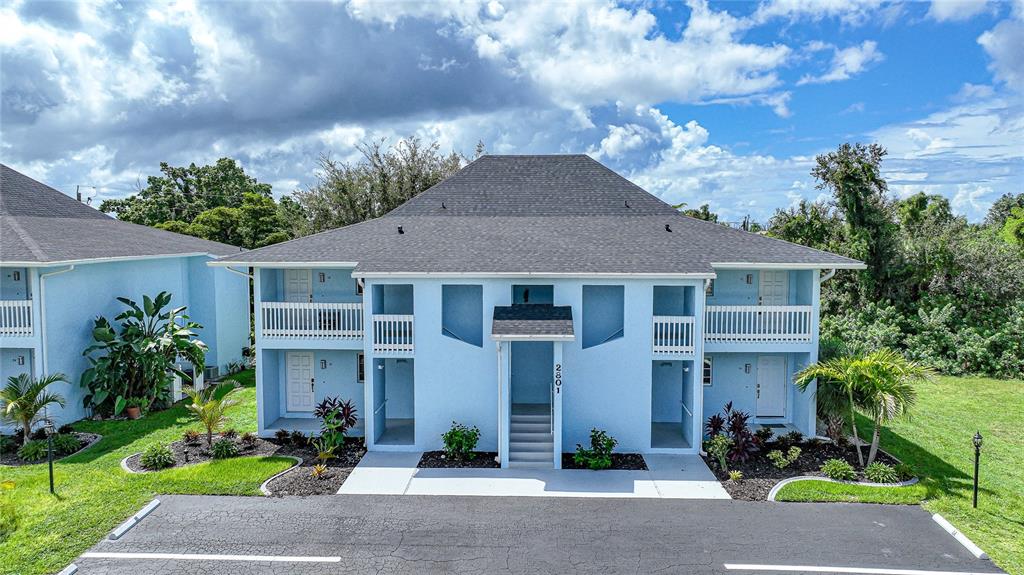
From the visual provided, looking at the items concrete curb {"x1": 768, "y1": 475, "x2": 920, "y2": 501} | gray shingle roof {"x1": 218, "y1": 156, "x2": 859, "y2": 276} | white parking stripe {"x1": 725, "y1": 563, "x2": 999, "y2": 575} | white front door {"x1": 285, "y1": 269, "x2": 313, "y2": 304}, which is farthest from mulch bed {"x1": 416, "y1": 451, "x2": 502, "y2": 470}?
white front door {"x1": 285, "y1": 269, "x2": 313, "y2": 304}

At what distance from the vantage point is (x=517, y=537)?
1090 cm

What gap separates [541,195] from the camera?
67.2ft

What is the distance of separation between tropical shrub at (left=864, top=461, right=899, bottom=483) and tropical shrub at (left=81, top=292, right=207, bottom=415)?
65.3ft

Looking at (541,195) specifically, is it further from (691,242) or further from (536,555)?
(536,555)

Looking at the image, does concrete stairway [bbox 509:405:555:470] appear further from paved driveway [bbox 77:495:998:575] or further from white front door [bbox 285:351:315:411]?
white front door [bbox 285:351:315:411]

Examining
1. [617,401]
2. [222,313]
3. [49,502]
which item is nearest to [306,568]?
[49,502]

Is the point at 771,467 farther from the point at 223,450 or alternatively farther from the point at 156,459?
the point at 156,459

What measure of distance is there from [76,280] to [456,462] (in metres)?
13.3

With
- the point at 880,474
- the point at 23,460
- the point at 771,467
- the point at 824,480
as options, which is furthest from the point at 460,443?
the point at 23,460

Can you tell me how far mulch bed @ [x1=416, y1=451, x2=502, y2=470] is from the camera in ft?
46.9

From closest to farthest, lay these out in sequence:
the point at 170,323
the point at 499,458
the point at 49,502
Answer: the point at 49,502, the point at 499,458, the point at 170,323

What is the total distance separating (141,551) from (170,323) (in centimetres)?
1054

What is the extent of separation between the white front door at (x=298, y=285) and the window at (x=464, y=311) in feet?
14.9

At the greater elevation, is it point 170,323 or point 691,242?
point 691,242
